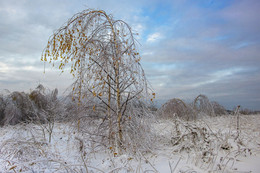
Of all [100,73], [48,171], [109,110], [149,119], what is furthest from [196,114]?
[48,171]

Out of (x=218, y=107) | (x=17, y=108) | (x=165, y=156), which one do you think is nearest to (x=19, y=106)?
(x=17, y=108)

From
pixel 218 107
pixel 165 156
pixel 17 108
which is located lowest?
pixel 165 156

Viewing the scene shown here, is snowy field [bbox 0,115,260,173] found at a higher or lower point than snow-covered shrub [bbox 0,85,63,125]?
lower

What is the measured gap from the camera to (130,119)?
4785mm

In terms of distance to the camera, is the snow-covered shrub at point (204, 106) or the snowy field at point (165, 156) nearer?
the snowy field at point (165, 156)

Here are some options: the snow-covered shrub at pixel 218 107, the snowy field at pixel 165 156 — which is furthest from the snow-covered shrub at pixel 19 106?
the snow-covered shrub at pixel 218 107

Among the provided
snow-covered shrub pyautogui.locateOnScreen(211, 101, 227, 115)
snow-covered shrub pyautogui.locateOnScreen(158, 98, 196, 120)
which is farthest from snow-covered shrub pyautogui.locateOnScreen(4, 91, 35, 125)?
snow-covered shrub pyautogui.locateOnScreen(211, 101, 227, 115)

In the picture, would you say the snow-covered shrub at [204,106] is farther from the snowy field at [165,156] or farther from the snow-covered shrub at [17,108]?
the snow-covered shrub at [17,108]

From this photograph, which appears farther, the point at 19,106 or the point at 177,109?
the point at 19,106

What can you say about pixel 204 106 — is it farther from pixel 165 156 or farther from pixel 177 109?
pixel 165 156

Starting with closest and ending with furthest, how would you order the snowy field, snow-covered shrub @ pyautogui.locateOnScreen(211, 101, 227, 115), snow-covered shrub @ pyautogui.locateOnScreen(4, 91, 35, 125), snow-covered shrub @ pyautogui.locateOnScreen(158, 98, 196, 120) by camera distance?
the snowy field → snow-covered shrub @ pyautogui.locateOnScreen(158, 98, 196, 120) → snow-covered shrub @ pyautogui.locateOnScreen(211, 101, 227, 115) → snow-covered shrub @ pyautogui.locateOnScreen(4, 91, 35, 125)

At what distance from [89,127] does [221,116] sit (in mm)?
10579

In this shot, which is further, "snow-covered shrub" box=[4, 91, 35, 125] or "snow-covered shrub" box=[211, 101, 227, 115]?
"snow-covered shrub" box=[4, 91, 35, 125]

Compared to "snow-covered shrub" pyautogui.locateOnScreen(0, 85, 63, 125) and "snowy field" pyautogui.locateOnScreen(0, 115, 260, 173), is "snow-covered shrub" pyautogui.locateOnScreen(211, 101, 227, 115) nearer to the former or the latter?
"snowy field" pyautogui.locateOnScreen(0, 115, 260, 173)
